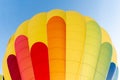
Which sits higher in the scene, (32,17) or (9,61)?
(32,17)

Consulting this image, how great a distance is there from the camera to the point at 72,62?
11.6 meters

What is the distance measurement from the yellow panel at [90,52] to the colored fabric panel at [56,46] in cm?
71

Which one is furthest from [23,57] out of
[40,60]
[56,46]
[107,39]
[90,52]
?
[107,39]

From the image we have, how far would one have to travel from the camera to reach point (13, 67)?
40.8 feet

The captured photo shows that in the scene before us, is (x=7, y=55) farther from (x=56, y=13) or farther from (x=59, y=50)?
(x=56, y=13)

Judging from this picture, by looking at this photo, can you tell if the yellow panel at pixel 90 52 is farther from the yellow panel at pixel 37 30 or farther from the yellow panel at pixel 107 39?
the yellow panel at pixel 37 30

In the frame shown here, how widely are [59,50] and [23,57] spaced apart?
124 centimetres

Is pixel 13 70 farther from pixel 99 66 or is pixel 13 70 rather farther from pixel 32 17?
pixel 99 66

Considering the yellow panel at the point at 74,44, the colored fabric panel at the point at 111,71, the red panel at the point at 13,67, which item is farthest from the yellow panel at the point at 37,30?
the colored fabric panel at the point at 111,71

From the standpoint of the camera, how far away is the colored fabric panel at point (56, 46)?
11.5m

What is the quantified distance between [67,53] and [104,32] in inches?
80.4

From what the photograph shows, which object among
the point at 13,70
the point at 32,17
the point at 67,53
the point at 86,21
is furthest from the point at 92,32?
the point at 13,70

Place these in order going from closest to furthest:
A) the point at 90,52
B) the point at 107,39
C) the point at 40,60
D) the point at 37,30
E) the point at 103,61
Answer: the point at 40,60 → the point at 90,52 → the point at 37,30 → the point at 103,61 → the point at 107,39

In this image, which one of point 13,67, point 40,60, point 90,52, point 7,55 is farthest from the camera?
point 7,55
